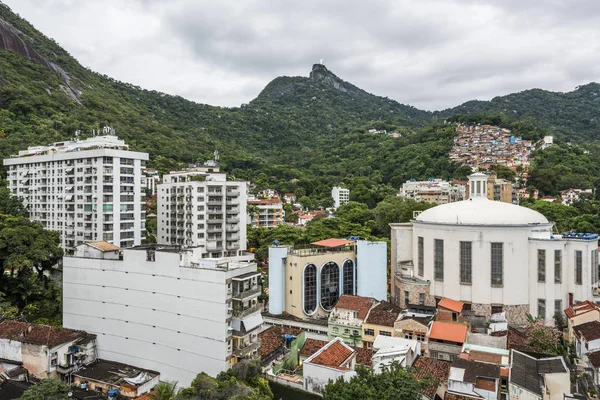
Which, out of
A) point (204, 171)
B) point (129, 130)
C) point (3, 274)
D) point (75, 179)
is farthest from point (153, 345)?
point (129, 130)

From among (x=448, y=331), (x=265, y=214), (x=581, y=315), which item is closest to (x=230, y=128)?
(x=265, y=214)

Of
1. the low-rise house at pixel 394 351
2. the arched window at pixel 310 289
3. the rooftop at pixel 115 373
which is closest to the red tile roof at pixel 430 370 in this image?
the low-rise house at pixel 394 351

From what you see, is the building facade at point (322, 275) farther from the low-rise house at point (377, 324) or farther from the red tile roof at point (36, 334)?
the red tile roof at point (36, 334)

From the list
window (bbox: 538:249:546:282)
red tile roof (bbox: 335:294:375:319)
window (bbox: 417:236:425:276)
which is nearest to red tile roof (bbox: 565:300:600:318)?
window (bbox: 538:249:546:282)

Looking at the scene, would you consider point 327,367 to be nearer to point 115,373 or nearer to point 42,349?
point 115,373

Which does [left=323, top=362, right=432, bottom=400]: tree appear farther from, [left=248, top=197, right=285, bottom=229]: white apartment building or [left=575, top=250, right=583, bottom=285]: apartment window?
[left=248, top=197, right=285, bottom=229]: white apartment building

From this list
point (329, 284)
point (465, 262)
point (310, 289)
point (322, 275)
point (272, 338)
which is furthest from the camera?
point (329, 284)

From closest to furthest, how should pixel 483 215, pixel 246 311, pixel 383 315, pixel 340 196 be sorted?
pixel 246 311
pixel 383 315
pixel 483 215
pixel 340 196
